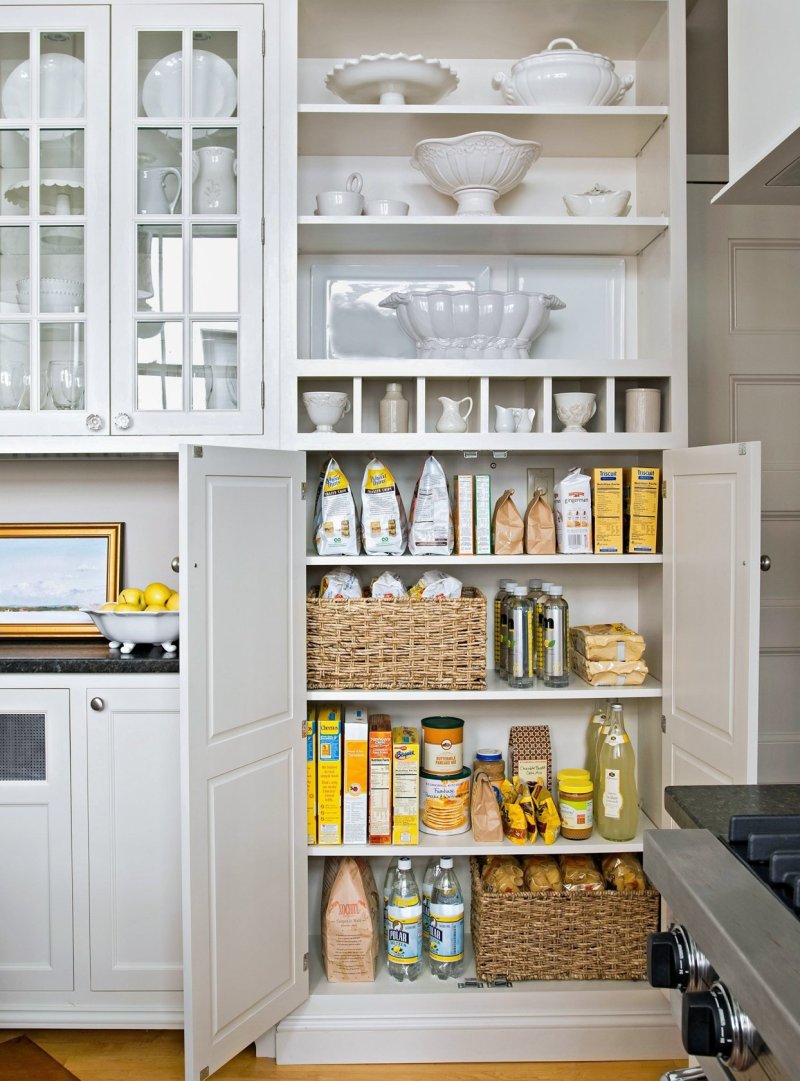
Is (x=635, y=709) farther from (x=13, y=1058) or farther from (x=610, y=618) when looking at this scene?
(x=13, y=1058)

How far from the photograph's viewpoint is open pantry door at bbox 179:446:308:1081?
1839mm

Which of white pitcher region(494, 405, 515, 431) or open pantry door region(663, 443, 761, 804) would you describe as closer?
open pantry door region(663, 443, 761, 804)

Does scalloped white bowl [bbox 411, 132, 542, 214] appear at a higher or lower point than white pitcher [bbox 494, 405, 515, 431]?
higher

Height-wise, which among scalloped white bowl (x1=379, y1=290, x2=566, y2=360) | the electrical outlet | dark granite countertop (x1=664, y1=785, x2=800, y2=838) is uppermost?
scalloped white bowl (x1=379, y1=290, x2=566, y2=360)

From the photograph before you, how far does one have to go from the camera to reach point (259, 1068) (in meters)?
2.11

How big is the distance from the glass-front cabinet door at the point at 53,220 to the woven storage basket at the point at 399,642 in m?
0.73

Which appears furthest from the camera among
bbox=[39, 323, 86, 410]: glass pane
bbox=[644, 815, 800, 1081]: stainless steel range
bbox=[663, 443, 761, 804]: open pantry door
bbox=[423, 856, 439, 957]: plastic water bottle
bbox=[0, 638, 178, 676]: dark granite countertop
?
bbox=[423, 856, 439, 957]: plastic water bottle

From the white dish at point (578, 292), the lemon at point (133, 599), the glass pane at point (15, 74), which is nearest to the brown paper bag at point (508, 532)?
the white dish at point (578, 292)

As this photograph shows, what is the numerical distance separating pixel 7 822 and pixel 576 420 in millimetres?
1618

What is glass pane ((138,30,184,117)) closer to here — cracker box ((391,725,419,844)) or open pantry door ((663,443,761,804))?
open pantry door ((663,443,761,804))

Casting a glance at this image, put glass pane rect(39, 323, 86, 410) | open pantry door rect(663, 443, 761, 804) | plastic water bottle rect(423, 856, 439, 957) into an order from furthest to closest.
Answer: plastic water bottle rect(423, 856, 439, 957)
glass pane rect(39, 323, 86, 410)
open pantry door rect(663, 443, 761, 804)

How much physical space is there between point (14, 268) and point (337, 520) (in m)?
0.97

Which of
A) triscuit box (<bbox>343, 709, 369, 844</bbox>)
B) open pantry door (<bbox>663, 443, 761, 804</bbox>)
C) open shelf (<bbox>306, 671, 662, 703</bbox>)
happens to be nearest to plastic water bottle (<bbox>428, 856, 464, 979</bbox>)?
triscuit box (<bbox>343, 709, 369, 844</bbox>)

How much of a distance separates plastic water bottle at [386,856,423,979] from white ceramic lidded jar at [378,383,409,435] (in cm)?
104
